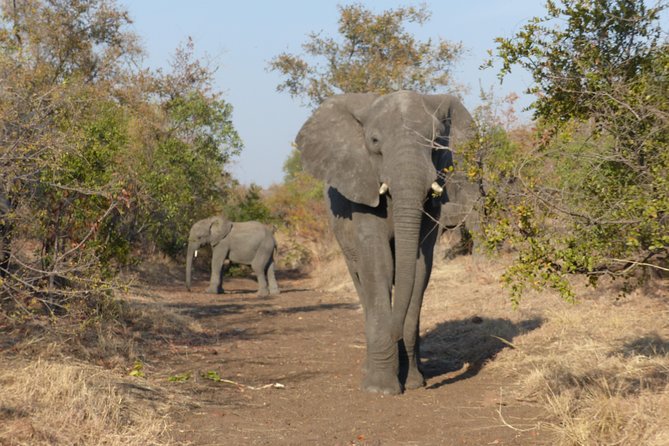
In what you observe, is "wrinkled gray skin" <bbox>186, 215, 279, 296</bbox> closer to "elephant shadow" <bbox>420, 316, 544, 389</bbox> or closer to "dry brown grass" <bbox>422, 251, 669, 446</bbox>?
"dry brown grass" <bbox>422, 251, 669, 446</bbox>

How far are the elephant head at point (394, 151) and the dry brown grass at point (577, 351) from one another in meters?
1.82

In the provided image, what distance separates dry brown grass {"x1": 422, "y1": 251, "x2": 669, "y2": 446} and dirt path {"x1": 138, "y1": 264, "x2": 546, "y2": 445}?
0.69 feet

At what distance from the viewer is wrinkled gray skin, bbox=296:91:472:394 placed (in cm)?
852

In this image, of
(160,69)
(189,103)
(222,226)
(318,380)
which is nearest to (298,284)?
(222,226)

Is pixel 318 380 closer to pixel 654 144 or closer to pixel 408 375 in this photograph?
pixel 408 375

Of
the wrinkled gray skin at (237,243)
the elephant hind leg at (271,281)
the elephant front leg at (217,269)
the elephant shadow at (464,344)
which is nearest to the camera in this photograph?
the elephant shadow at (464,344)

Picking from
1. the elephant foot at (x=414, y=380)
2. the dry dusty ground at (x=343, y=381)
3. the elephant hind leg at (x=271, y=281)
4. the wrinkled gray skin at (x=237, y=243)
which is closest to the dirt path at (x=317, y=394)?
the dry dusty ground at (x=343, y=381)

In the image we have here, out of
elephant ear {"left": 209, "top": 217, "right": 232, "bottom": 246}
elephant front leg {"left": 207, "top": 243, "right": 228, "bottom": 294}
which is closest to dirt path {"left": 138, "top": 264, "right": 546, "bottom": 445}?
elephant front leg {"left": 207, "top": 243, "right": 228, "bottom": 294}

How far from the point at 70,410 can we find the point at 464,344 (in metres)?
6.60

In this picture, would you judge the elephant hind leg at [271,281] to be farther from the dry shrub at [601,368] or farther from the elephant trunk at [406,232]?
the elephant trunk at [406,232]

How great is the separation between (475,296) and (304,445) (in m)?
9.17

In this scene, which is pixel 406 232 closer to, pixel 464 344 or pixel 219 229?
pixel 464 344

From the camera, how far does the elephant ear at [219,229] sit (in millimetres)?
22125

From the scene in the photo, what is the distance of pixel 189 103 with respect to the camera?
24.5 meters
